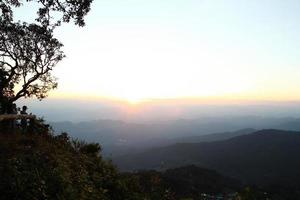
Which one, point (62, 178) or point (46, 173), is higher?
point (46, 173)

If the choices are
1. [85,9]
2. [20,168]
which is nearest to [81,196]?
[20,168]

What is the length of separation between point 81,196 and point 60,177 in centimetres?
82

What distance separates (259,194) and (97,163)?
8.42 m

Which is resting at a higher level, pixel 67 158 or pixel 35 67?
pixel 35 67

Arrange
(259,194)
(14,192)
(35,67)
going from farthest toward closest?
(35,67) < (259,194) < (14,192)

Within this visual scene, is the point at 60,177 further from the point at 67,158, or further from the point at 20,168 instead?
the point at 67,158

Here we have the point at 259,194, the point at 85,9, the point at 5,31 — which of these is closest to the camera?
the point at 259,194

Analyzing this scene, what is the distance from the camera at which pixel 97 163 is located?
18.9m

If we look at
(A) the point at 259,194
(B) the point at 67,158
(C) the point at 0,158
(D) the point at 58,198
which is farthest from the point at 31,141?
(A) the point at 259,194

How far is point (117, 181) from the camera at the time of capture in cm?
1673

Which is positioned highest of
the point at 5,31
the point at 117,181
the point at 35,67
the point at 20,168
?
the point at 5,31

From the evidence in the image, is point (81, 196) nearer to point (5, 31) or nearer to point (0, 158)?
Result: point (0, 158)

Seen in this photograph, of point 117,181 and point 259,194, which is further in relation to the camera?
point 117,181

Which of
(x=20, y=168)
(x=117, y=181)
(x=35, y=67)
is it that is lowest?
(x=117, y=181)
